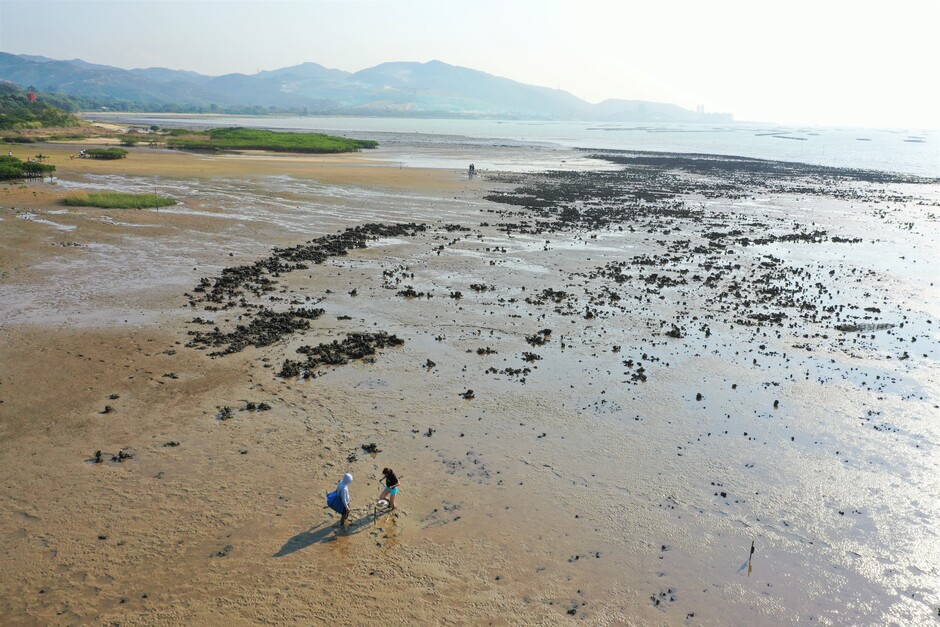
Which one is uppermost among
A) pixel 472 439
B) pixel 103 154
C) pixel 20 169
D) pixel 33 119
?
pixel 33 119

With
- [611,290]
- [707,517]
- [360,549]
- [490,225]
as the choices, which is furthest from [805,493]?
[490,225]

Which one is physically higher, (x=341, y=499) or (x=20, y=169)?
(x=20, y=169)

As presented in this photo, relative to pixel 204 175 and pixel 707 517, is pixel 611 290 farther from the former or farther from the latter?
pixel 204 175

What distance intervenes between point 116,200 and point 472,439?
131ft

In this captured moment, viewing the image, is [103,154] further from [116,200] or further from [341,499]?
[341,499]

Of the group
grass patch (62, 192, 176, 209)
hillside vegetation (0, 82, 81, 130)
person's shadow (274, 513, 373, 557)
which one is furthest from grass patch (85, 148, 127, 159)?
person's shadow (274, 513, 373, 557)

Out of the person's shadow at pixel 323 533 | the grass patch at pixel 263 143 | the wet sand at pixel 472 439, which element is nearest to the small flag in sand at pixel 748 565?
the wet sand at pixel 472 439

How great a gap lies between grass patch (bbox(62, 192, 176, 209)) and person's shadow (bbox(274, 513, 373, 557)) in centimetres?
3931

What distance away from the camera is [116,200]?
141 ft

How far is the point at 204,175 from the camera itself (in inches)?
2405

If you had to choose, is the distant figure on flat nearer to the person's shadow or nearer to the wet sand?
the person's shadow

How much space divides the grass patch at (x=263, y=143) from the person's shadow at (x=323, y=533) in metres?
88.7

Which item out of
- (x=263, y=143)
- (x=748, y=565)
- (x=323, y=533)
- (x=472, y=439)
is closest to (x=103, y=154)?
(x=263, y=143)

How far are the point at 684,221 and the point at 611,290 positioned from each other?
2306 centimetres
